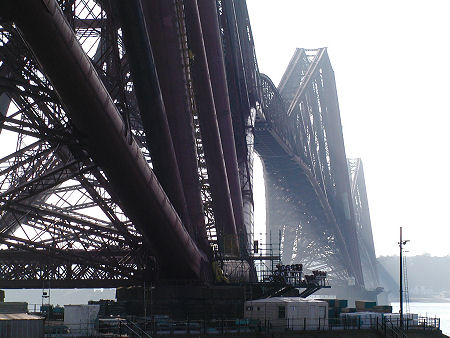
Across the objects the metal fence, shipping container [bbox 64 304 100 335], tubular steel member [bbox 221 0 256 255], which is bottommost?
the metal fence

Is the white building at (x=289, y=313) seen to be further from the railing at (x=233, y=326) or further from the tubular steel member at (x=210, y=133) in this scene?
→ the tubular steel member at (x=210, y=133)

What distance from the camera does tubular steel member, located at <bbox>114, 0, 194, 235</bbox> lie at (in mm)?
41750

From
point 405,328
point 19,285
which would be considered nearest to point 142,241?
point 19,285

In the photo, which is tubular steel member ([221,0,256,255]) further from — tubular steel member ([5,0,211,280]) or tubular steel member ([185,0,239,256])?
tubular steel member ([5,0,211,280])

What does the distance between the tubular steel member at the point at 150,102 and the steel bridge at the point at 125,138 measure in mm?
72

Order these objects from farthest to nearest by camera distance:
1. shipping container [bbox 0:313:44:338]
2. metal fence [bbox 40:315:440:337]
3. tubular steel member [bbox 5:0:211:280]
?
metal fence [bbox 40:315:440:337], shipping container [bbox 0:313:44:338], tubular steel member [bbox 5:0:211:280]

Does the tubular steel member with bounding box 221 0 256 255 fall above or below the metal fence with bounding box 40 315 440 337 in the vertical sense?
above

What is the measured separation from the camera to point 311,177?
153875mm

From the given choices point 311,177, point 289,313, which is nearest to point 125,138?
point 289,313

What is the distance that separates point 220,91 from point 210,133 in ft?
26.5

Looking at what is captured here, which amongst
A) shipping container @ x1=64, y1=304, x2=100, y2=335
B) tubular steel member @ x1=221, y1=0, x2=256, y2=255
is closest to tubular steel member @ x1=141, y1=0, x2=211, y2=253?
shipping container @ x1=64, y1=304, x2=100, y2=335

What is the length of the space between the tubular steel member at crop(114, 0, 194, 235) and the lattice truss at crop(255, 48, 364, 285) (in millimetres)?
87934

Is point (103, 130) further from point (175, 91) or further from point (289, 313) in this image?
→ point (289, 313)

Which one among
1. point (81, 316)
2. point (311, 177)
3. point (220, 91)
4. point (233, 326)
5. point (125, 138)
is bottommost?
point (233, 326)
